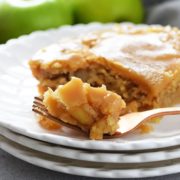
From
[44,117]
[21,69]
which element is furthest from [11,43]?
[44,117]

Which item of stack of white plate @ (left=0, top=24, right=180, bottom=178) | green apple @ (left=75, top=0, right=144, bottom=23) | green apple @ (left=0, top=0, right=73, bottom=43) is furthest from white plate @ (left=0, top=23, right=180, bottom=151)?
green apple @ (left=75, top=0, right=144, bottom=23)

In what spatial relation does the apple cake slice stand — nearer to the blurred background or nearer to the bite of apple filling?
the bite of apple filling

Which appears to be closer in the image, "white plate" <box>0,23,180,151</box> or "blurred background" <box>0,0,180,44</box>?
"white plate" <box>0,23,180,151</box>

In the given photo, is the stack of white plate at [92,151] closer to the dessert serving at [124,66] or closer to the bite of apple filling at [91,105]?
the bite of apple filling at [91,105]

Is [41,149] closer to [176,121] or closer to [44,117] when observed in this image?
[44,117]

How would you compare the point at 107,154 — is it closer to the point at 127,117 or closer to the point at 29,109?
the point at 127,117
